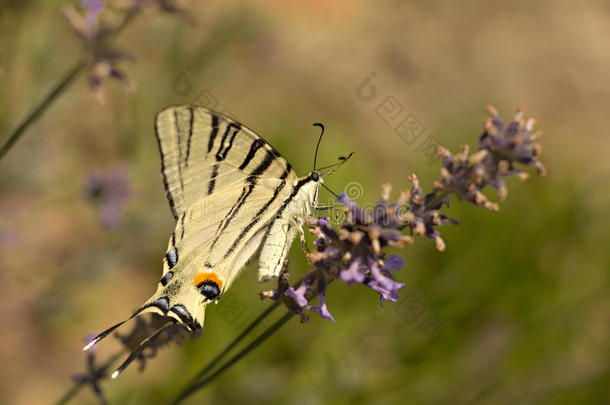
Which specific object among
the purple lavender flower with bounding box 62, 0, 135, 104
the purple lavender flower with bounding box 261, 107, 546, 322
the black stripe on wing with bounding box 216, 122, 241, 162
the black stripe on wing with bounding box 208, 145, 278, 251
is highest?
the purple lavender flower with bounding box 62, 0, 135, 104

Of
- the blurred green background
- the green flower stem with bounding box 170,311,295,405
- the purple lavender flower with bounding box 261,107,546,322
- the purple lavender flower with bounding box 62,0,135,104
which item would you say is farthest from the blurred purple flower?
the purple lavender flower with bounding box 261,107,546,322

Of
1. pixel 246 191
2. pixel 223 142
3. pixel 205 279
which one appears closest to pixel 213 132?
pixel 223 142

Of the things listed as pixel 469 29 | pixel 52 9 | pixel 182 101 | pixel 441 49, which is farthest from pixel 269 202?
pixel 469 29

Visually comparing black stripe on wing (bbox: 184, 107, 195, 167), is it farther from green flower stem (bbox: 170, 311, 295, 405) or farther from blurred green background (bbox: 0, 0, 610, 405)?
blurred green background (bbox: 0, 0, 610, 405)

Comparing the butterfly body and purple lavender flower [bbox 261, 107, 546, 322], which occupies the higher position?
the butterfly body

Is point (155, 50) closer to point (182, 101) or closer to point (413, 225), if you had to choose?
point (182, 101)

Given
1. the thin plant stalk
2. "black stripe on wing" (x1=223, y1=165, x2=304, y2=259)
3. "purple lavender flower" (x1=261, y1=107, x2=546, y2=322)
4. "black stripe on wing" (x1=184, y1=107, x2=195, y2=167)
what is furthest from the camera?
"black stripe on wing" (x1=223, y1=165, x2=304, y2=259)

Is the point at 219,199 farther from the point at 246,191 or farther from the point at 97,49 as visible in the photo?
the point at 97,49

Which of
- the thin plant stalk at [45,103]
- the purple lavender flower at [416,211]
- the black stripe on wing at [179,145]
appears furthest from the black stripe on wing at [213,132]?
the purple lavender flower at [416,211]
